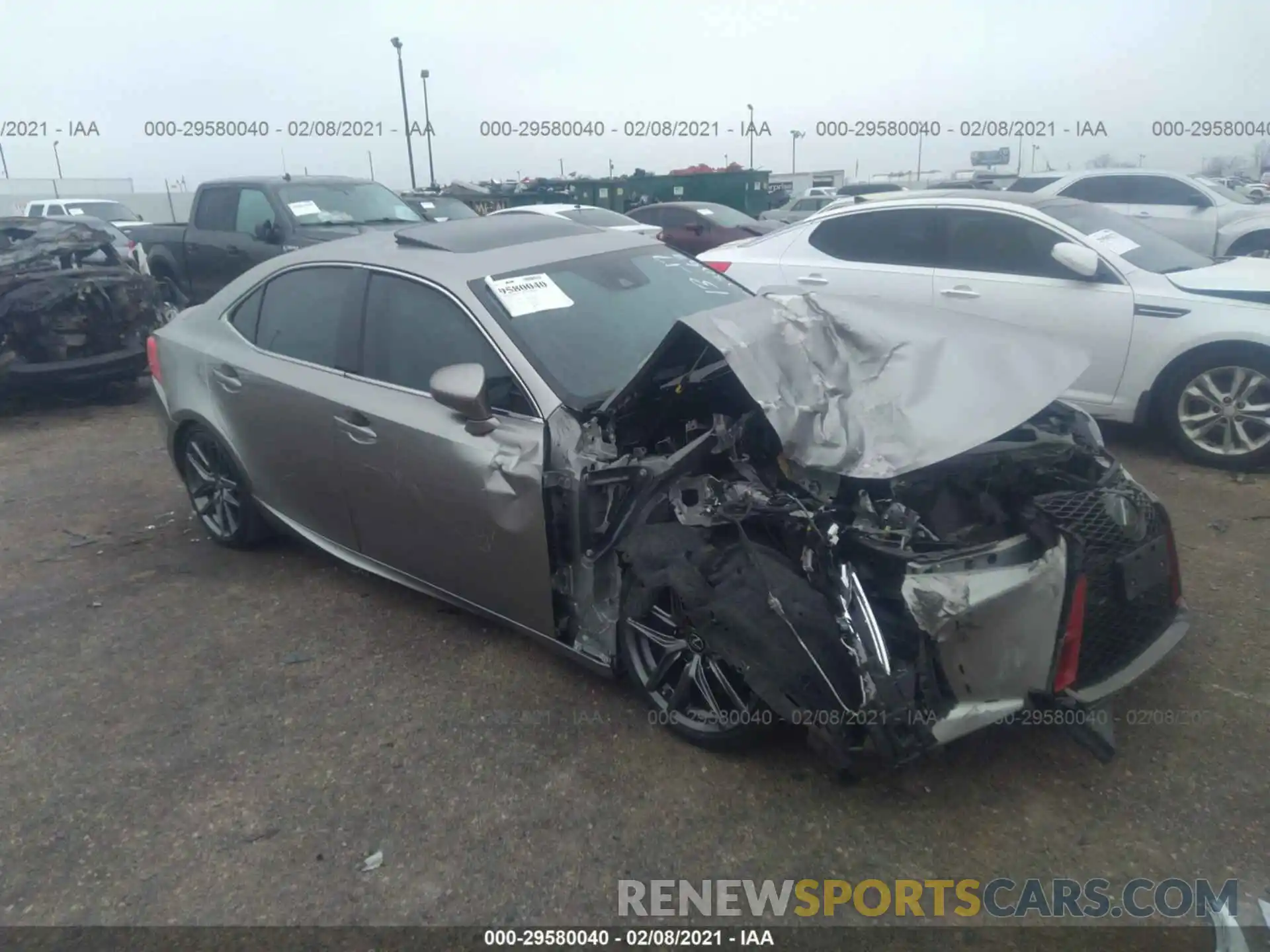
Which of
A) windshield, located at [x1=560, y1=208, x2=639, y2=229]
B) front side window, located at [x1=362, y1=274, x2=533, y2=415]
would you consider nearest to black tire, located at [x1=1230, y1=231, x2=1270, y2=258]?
windshield, located at [x1=560, y1=208, x2=639, y2=229]

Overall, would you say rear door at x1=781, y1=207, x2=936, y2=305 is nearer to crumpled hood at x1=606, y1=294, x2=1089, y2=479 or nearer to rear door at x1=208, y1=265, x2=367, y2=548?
crumpled hood at x1=606, y1=294, x2=1089, y2=479

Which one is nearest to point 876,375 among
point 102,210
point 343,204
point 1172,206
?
point 343,204

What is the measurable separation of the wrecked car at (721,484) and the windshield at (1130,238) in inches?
118

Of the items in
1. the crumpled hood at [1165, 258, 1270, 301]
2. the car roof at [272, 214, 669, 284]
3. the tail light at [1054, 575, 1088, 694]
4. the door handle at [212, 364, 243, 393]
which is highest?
the car roof at [272, 214, 669, 284]

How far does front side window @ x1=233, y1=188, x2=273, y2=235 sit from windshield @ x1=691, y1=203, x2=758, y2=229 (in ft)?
22.5

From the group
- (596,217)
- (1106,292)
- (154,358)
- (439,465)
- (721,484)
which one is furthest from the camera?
(596,217)

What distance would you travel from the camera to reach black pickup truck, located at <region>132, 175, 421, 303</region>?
9.94 metres

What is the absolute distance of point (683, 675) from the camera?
3.16 m

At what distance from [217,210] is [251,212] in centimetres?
72

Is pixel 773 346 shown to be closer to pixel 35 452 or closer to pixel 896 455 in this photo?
pixel 896 455

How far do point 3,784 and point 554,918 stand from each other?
208 centimetres

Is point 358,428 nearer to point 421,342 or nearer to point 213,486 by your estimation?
point 421,342

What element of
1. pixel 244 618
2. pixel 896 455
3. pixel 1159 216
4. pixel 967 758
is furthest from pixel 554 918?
pixel 1159 216

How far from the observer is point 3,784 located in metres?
3.29
